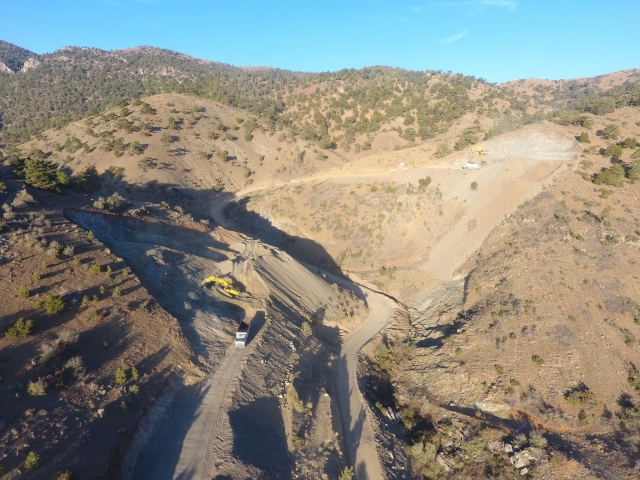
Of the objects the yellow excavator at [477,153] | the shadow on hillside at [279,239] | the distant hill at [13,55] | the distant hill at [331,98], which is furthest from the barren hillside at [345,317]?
the distant hill at [13,55]

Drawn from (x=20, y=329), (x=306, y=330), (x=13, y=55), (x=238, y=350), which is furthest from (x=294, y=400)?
(x=13, y=55)

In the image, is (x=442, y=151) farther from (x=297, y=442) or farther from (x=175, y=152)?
(x=175, y=152)

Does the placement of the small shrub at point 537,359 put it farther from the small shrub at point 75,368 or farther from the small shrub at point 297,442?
the small shrub at point 75,368

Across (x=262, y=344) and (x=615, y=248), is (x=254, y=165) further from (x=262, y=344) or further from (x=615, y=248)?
(x=615, y=248)

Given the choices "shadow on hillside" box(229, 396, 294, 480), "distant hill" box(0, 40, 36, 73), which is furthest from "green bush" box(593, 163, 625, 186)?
"distant hill" box(0, 40, 36, 73)

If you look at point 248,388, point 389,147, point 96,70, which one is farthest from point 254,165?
point 96,70
